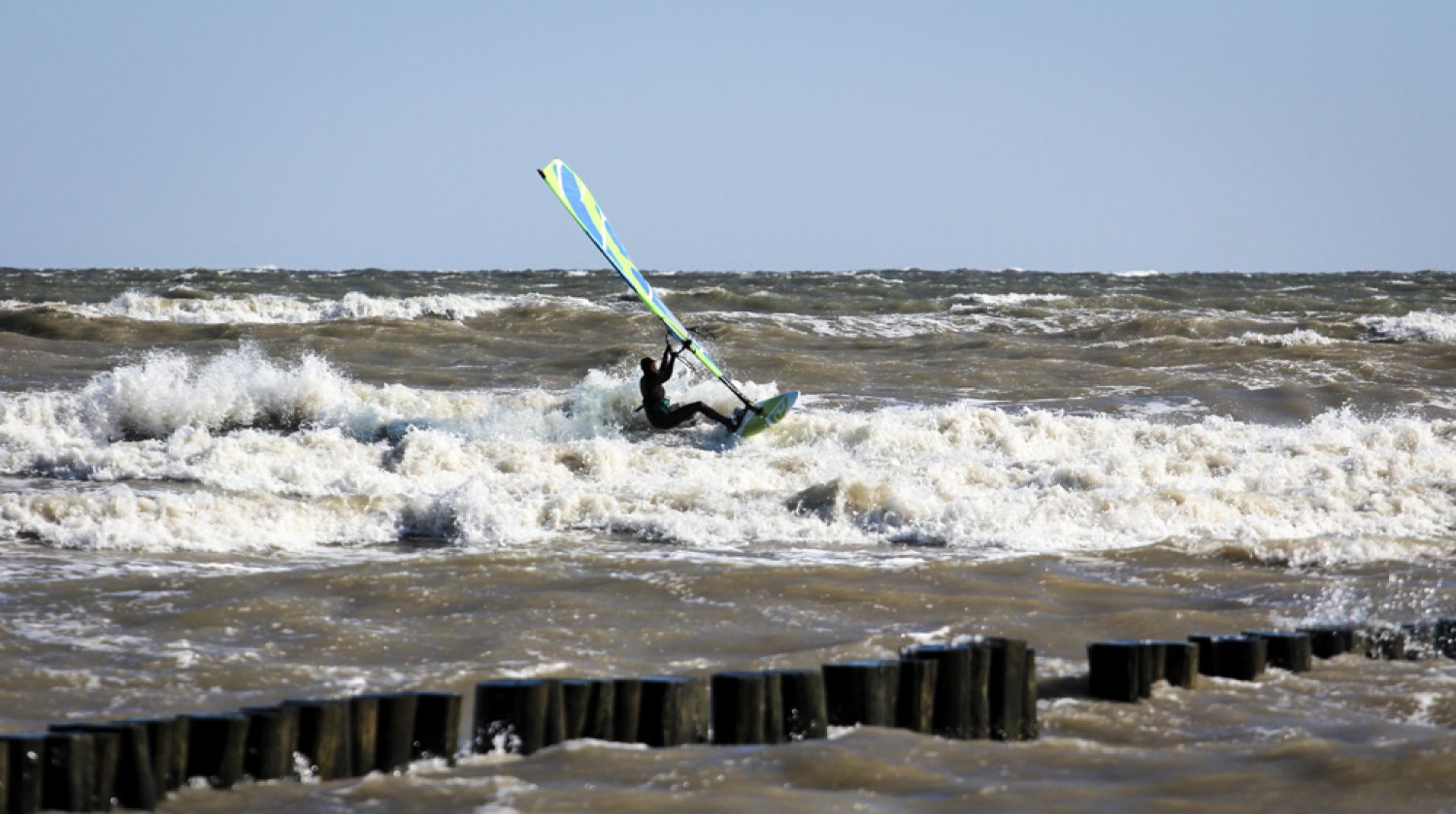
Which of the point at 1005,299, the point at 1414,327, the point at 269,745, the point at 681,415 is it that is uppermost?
the point at 1005,299

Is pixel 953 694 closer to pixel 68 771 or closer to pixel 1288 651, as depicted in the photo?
pixel 1288 651

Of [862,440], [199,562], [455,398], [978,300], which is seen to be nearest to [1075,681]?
[199,562]

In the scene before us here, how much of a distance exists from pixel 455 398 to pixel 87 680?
11.2 m

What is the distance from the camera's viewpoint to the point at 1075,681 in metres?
6.39

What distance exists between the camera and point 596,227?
14883mm

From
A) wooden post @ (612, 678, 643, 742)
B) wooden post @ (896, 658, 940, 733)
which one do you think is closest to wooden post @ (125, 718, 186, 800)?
wooden post @ (612, 678, 643, 742)

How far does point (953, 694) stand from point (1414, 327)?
86.6ft

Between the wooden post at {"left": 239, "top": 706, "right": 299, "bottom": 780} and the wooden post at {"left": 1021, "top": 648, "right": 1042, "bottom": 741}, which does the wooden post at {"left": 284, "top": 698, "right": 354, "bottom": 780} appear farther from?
the wooden post at {"left": 1021, "top": 648, "right": 1042, "bottom": 741}

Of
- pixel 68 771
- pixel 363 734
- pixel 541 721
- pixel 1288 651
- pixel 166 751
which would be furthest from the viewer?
pixel 1288 651

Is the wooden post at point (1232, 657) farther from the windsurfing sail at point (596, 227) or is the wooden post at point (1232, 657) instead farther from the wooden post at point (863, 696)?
Answer: the windsurfing sail at point (596, 227)

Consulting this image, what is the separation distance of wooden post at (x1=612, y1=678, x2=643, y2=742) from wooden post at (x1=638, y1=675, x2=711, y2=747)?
22mm

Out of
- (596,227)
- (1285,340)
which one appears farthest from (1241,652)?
(1285,340)

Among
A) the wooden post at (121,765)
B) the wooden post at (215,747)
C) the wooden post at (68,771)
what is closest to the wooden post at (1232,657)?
the wooden post at (215,747)

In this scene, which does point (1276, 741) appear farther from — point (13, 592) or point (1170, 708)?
point (13, 592)
